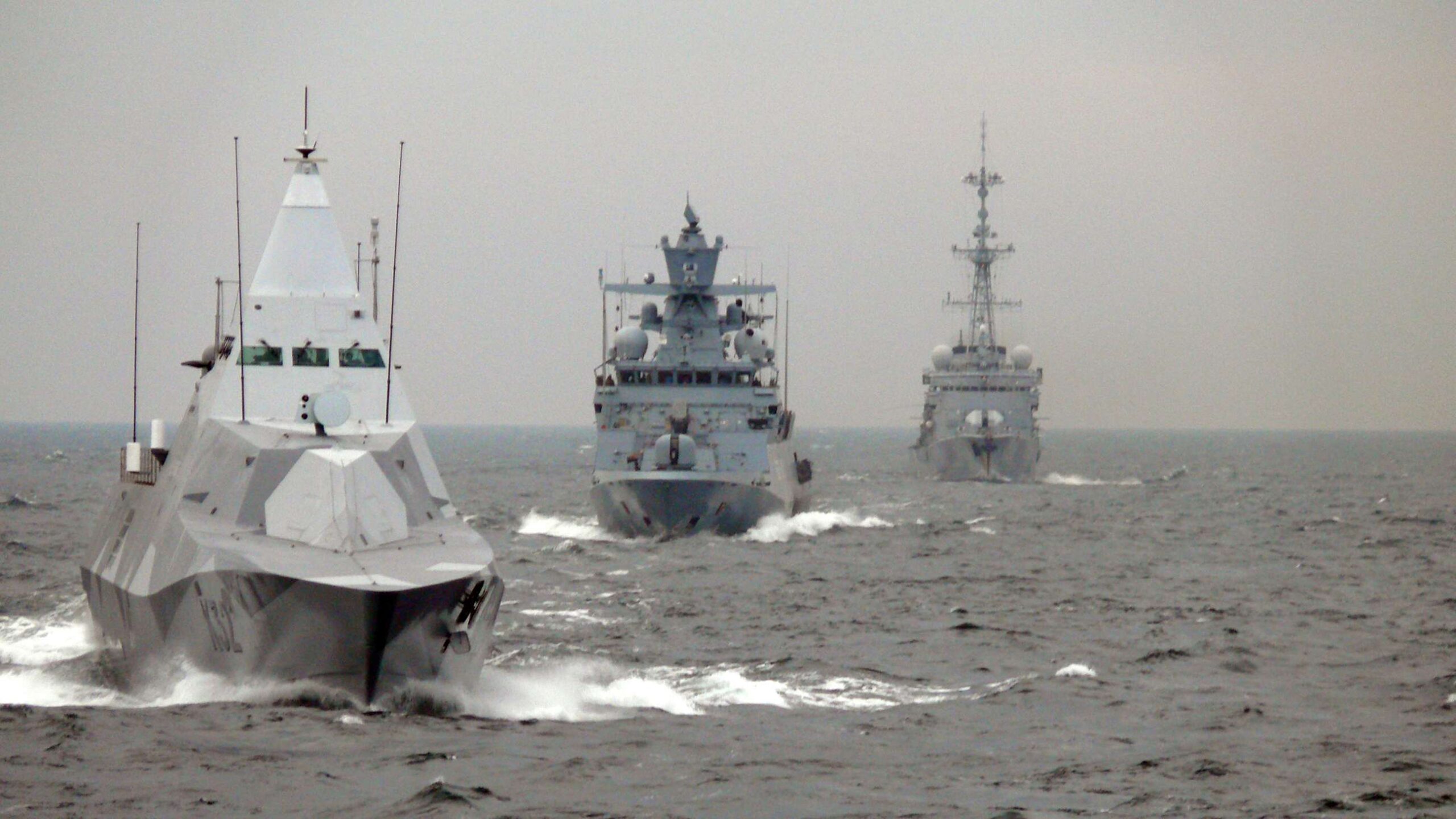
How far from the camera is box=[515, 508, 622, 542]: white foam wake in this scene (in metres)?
46.0

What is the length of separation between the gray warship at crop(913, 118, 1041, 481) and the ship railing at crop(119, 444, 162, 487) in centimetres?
6807

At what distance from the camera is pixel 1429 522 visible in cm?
5372

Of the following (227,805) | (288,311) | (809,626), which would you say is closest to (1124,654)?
(809,626)

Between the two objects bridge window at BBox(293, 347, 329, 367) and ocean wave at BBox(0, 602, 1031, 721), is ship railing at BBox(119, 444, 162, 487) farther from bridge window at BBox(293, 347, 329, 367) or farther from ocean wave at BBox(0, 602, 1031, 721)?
bridge window at BBox(293, 347, 329, 367)

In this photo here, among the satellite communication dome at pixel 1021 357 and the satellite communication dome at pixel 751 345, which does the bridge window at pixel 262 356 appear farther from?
the satellite communication dome at pixel 1021 357

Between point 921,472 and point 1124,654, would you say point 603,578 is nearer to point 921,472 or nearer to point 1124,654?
point 1124,654

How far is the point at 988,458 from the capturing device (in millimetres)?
88875

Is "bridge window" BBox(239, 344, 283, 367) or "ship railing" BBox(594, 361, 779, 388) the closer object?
"bridge window" BBox(239, 344, 283, 367)

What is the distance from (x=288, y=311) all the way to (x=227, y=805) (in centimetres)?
949

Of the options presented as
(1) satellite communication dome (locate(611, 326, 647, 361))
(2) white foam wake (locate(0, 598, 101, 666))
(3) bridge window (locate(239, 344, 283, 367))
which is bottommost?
(2) white foam wake (locate(0, 598, 101, 666))

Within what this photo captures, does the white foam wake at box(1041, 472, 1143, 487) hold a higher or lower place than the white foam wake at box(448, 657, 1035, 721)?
higher

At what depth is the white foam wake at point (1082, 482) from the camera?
8456 centimetres

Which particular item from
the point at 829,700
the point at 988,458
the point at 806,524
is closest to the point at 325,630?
the point at 829,700

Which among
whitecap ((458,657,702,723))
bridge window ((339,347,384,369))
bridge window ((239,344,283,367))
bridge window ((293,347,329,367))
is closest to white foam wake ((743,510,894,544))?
whitecap ((458,657,702,723))
